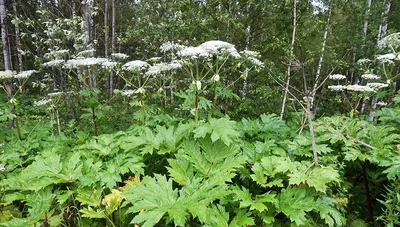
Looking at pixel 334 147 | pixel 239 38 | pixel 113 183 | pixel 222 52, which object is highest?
pixel 239 38

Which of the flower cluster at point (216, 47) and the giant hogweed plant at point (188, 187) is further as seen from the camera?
the flower cluster at point (216, 47)

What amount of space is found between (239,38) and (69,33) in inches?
185

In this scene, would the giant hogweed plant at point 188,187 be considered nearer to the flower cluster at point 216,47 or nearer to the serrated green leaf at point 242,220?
the serrated green leaf at point 242,220

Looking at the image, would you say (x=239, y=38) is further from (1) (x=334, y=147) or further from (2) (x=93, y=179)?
(2) (x=93, y=179)

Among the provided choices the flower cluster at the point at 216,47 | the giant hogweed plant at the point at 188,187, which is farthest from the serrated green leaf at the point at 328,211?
the flower cluster at the point at 216,47

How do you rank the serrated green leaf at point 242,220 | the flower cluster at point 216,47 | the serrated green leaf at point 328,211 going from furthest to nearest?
1. the flower cluster at point 216,47
2. the serrated green leaf at point 328,211
3. the serrated green leaf at point 242,220

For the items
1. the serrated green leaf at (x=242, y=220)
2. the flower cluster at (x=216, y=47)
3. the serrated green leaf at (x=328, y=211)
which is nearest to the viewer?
the serrated green leaf at (x=242, y=220)

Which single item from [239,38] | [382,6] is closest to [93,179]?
[239,38]

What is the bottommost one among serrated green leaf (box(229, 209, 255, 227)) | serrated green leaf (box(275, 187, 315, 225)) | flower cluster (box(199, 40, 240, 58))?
serrated green leaf (box(229, 209, 255, 227))

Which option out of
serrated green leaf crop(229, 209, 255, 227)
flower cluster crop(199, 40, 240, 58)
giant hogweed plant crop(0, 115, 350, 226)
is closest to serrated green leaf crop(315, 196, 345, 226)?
giant hogweed plant crop(0, 115, 350, 226)

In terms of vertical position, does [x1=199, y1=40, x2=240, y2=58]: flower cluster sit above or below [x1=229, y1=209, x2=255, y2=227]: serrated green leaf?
above

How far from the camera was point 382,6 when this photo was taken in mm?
7109

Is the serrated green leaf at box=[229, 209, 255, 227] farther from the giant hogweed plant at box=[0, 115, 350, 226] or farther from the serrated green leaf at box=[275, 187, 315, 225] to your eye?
the serrated green leaf at box=[275, 187, 315, 225]

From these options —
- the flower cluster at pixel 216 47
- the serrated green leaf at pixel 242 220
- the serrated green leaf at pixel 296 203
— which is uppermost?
the flower cluster at pixel 216 47
